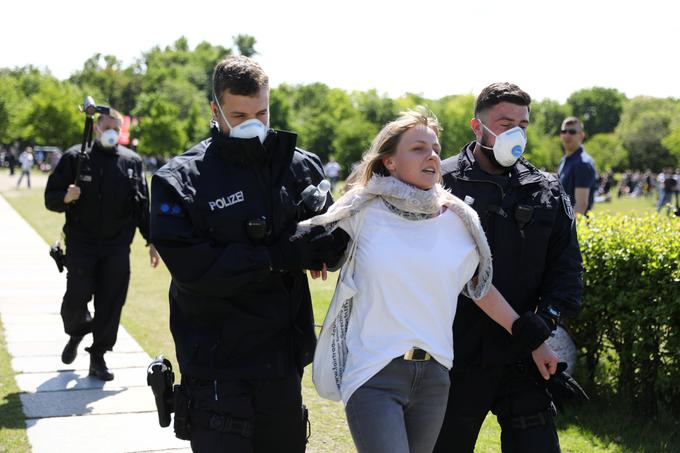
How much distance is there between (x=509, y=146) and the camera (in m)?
3.79

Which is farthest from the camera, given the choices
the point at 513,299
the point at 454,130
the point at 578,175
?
the point at 454,130

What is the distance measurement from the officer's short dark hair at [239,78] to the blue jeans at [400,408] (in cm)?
123

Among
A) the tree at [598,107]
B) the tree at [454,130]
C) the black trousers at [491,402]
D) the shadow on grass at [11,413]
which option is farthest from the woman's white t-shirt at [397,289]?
the tree at [598,107]

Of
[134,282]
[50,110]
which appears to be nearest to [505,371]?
[134,282]

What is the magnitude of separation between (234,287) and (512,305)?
4.65ft

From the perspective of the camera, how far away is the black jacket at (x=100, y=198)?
657 cm

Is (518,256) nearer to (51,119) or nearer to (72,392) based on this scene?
(72,392)

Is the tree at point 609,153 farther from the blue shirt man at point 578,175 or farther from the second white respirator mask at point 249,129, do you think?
the second white respirator mask at point 249,129

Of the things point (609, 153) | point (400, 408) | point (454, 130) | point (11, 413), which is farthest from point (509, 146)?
point (609, 153)

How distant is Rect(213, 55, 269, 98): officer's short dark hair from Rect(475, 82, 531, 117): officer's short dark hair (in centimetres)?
128

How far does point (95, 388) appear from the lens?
257 inches

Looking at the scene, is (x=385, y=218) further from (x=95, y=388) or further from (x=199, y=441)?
(x=95, y=388)

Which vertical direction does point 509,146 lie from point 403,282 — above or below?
above

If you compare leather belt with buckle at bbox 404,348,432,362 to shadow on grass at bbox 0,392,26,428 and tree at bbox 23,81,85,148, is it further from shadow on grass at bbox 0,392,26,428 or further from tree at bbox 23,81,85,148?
tree at bbox 23,81,85,148
